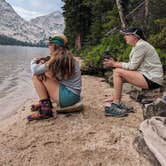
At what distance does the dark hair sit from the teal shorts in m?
0.20

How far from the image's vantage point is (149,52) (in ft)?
17.3

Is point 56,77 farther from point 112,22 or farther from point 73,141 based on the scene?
point 112,22

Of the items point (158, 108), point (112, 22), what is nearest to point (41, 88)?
point (158, 108)

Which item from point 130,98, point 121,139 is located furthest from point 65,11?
point 121,139

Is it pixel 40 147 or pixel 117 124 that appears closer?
pixel 40 147

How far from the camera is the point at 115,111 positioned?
539cm

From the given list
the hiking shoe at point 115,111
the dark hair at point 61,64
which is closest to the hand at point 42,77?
the dark hair at point 61,64

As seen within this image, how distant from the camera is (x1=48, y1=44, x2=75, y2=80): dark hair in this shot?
16.5 ft

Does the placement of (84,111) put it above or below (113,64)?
below

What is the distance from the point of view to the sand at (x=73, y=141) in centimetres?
372

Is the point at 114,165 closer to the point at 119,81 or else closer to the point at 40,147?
the point at 40,147

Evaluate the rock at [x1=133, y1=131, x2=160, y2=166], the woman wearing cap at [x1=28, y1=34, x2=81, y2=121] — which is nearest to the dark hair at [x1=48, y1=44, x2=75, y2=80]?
the woman wearing cap at [x1=28, y1=34, x2=81, y2=121]

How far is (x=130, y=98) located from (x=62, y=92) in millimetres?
2129

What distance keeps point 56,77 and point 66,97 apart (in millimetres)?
370
